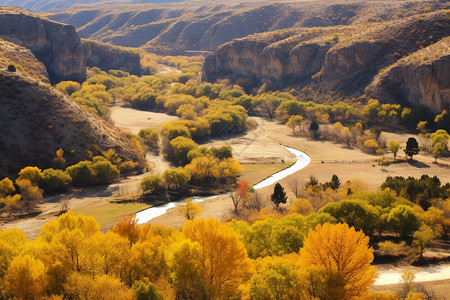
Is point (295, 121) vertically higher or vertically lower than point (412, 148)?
lower

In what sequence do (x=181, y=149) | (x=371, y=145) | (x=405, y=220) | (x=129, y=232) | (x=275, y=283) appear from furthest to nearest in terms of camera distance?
(x=371, y=145) < (x=181, y=149) < (x=405, y=220) < (x=129, y=232) < (x=275, y=283)

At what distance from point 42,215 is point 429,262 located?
5758 centimetres

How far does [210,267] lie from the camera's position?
35469mm

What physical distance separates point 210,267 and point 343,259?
1002cm

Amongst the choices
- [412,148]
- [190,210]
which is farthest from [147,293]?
[412,148]

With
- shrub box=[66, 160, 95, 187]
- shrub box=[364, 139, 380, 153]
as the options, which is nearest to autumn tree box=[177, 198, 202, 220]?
shrub box=[66, 160, 95, 187]

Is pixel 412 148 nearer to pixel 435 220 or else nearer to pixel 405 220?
pixel 435 220

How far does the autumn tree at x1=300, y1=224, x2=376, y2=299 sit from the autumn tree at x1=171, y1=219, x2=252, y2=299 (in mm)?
5361

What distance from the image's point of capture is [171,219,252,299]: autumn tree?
3450 centimetres

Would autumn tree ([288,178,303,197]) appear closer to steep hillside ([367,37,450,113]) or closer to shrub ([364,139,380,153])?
shrub ([364,139,380,153])

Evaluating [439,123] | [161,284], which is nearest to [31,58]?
[439,123]

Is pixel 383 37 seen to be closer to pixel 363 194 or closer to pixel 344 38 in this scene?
pixel 344 38

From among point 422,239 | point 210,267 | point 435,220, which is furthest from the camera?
point 435,220

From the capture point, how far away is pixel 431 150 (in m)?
112
